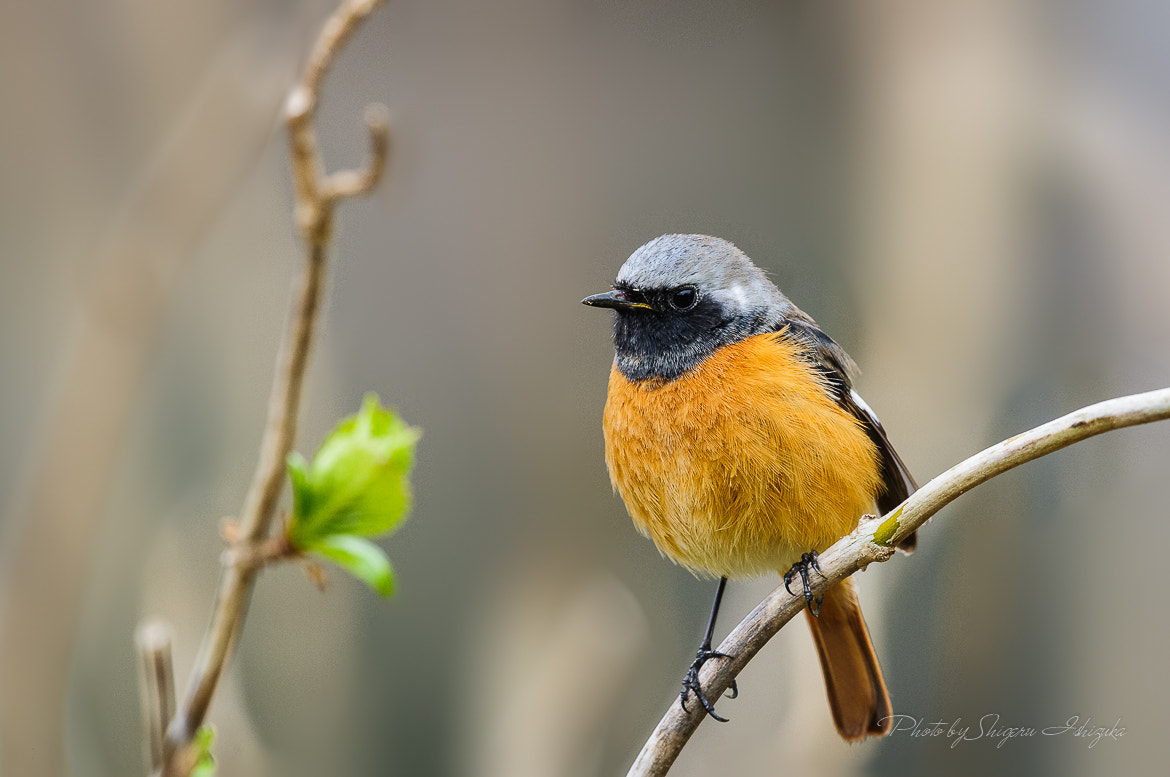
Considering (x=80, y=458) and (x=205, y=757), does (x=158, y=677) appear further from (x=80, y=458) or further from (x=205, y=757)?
(x=80, y=458)

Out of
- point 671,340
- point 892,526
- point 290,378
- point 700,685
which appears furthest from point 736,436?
point 290,378

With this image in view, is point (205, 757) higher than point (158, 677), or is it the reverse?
point (158, 677)

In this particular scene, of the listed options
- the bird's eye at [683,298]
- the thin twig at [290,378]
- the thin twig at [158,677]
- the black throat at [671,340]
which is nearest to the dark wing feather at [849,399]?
the black throat at [671,340]

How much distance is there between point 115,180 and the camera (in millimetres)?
2791

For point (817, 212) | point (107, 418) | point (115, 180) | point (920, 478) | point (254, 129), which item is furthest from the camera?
point (115, 180)

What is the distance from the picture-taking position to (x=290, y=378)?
29.8 inches

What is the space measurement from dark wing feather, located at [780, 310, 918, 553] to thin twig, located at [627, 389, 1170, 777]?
1.71ft

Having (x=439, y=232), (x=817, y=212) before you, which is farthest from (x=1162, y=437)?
(x=439, y=232)

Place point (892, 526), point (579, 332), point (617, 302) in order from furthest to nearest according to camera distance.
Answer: point (579, 332), point (617, 302), point (892, 526)

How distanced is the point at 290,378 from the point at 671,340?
765mm

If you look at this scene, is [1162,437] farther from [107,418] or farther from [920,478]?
[107,418]

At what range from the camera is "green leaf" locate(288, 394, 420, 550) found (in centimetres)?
86

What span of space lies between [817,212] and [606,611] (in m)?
1.20

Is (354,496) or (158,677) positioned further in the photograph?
(354,496)
